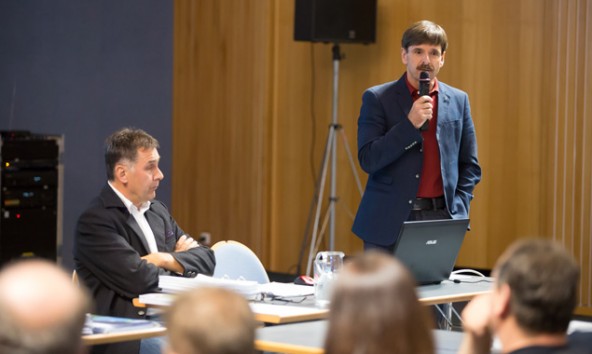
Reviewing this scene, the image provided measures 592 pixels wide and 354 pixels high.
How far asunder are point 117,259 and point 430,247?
120 centimetres

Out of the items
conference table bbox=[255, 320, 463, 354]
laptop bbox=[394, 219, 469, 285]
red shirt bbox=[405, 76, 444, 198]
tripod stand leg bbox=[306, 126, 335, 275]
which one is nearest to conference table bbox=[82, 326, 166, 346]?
conference table bbox=[255, 320, 463, 354]

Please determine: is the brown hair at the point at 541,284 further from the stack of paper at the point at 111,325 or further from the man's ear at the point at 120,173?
the man's ear at the point at 120,173

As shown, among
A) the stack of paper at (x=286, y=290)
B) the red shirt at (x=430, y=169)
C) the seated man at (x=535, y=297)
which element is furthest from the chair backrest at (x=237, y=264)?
the seated man at (x=535, y=297)

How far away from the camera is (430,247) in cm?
387

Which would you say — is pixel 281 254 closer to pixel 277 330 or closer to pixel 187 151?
pixel 187 151

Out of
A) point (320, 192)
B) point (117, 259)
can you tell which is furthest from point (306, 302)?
point (320, 192)

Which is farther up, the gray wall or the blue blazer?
the gray wall

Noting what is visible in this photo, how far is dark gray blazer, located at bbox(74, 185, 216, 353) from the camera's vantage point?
3.82 metres

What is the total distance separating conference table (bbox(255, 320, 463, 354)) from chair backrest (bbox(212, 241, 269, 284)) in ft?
3.33

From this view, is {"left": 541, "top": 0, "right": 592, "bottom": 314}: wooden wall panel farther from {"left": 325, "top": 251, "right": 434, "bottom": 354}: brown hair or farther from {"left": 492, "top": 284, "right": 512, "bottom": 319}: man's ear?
{"left": 325, "top": 251, "right": 434, "bottom": 354}: brown hair

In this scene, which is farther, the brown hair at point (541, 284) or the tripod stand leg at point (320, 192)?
the tripod stand leg at point (320, 192)

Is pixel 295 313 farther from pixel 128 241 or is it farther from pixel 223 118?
pixel 223 118

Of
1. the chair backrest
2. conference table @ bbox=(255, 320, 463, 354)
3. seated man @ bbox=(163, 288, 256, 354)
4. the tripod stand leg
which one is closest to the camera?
seated man @ bbox=(163, 288, 256, 354)

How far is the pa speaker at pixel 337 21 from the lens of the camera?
7.55m
